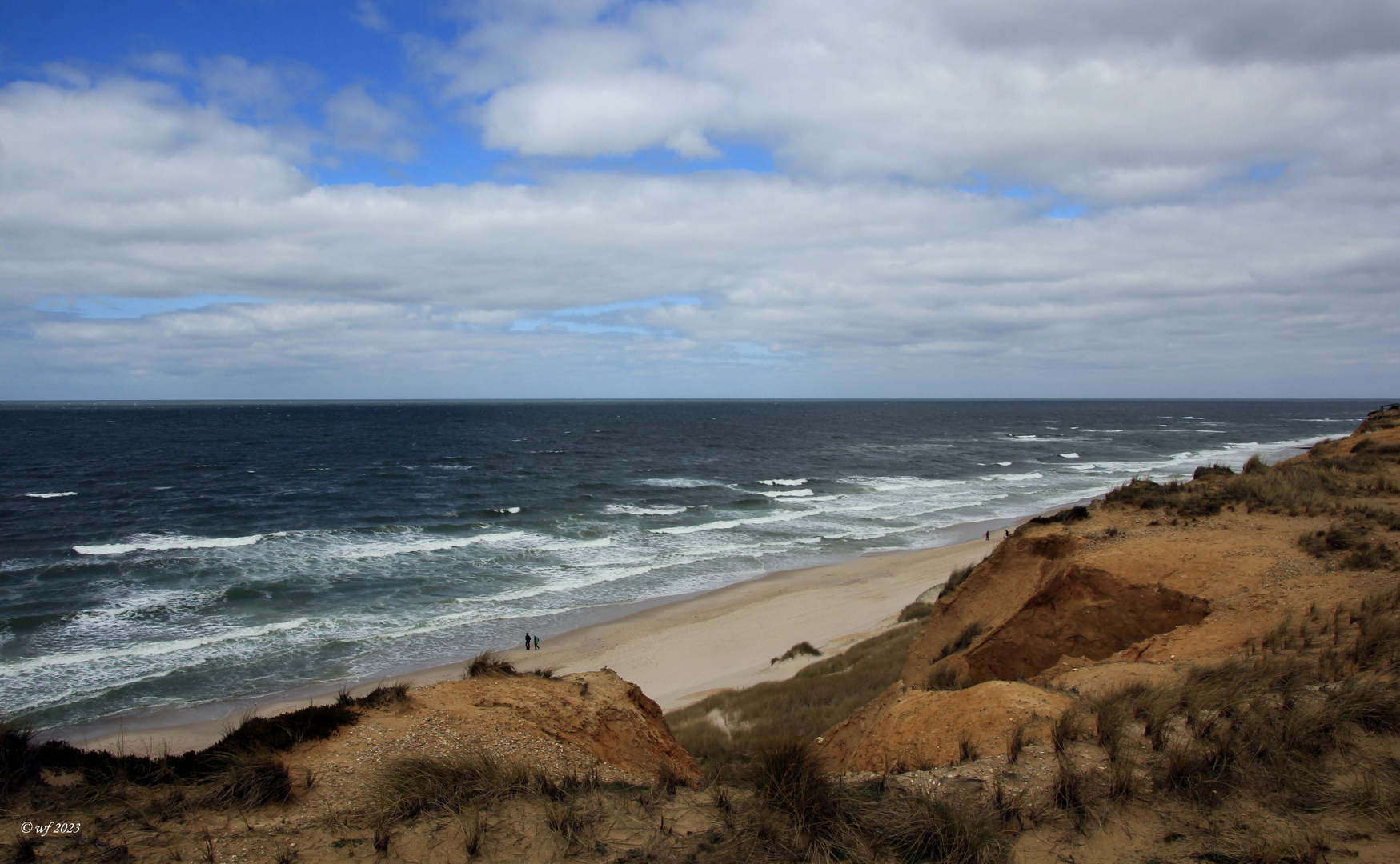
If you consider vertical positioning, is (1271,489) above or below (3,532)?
above

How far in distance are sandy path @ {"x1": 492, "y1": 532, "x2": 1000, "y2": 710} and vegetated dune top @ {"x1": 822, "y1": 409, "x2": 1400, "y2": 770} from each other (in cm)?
680

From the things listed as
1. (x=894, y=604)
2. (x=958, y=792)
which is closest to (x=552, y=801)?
(x=958, y=792)

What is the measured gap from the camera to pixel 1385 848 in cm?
424

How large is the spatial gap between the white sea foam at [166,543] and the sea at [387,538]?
214 mm

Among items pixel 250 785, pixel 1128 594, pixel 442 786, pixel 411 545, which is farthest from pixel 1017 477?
pixel 250 785

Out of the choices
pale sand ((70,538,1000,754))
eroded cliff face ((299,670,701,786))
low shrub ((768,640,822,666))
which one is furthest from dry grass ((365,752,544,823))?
low shrub ((768,640,822,666))

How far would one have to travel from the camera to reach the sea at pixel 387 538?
2002 centimetres

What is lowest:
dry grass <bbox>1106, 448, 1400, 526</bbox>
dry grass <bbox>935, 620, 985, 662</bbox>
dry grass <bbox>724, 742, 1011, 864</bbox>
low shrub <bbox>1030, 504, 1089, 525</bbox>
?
dry grass <bbox>935, 620, 985, 662</bbox>

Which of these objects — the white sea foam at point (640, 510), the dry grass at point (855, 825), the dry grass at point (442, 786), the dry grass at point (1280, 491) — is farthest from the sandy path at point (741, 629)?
the white sea foam at point (640, 510)

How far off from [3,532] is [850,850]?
4592 cm

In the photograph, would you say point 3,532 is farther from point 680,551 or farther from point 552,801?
point 552,801

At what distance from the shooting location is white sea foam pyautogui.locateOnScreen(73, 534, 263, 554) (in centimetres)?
3103

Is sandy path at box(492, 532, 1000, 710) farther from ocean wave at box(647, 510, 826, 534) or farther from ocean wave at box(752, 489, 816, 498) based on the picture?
ocean wave at box(752, 489, 816, 498)

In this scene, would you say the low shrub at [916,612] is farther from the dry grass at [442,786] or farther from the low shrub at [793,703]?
the dry grass at [442,786]
